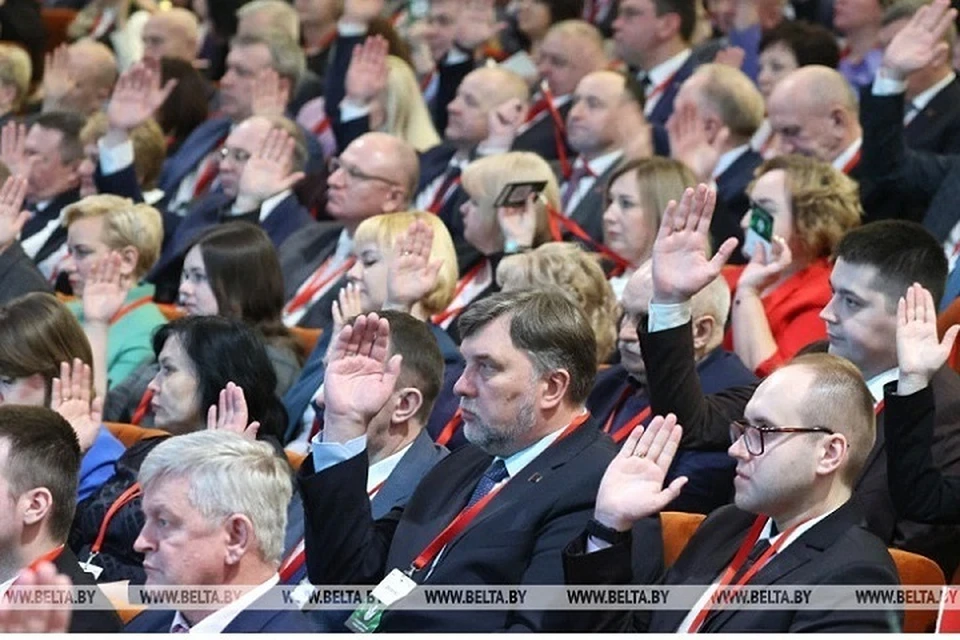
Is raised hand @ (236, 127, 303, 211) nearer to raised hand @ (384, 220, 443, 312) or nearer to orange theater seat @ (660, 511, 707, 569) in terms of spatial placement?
raised hand @ (384, 220, 443, 312)

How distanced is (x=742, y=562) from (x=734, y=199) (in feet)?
9.90

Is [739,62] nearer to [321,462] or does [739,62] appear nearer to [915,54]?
[915,54]

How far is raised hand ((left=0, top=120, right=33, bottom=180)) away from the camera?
6492 millimetres

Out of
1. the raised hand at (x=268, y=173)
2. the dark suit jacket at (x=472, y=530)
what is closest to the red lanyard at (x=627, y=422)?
the dark suit jacket at (x=472, y=530)

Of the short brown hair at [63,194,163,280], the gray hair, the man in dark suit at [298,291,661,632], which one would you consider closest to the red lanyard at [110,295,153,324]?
the short brown hair at [63,194,163,280]

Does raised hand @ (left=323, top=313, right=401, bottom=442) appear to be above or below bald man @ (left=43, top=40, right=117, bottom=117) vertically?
above

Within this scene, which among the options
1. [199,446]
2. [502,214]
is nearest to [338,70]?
[502,214]

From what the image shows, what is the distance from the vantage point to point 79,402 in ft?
13.6

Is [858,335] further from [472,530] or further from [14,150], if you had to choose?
[14,150]

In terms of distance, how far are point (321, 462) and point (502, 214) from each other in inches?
83.3

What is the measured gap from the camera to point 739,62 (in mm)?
7109

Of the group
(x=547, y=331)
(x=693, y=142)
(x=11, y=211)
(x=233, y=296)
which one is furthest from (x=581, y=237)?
(x=547, y=331)

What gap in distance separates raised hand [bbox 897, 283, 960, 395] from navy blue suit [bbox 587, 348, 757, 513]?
56 centimetres

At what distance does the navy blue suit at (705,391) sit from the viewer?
3.85 m
